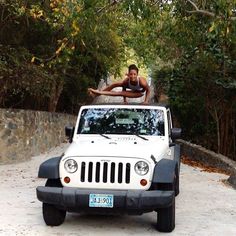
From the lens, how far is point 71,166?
611cm

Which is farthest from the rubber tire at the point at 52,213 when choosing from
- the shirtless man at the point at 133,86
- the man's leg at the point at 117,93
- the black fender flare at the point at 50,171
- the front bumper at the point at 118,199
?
the shirtless man at the point at 133,86

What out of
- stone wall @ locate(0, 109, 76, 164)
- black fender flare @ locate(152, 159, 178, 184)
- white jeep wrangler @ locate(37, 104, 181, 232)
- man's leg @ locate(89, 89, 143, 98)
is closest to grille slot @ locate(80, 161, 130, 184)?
white jeep wrangler @ locate(37, 104, 181, 232)

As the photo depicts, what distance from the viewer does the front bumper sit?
576 centimetres

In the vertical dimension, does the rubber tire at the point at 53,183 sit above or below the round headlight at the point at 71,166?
below

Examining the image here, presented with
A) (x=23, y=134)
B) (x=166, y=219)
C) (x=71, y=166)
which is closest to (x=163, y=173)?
(x=166, y=219)

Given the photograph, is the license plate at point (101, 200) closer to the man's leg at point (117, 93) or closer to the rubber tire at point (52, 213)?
the rubber tire at point (52, 213)

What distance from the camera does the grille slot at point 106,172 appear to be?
596cm

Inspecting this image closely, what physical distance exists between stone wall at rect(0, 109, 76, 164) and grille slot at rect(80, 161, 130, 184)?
22.1ft

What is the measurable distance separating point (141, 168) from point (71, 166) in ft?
2.95

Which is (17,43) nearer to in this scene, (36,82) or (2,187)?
(36,82)

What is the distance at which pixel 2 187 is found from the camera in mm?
9367

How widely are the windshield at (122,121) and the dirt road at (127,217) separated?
1282 mm

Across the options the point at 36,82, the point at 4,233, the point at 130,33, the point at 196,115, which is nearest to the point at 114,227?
the point at 4,233

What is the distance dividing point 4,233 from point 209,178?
6332mm
